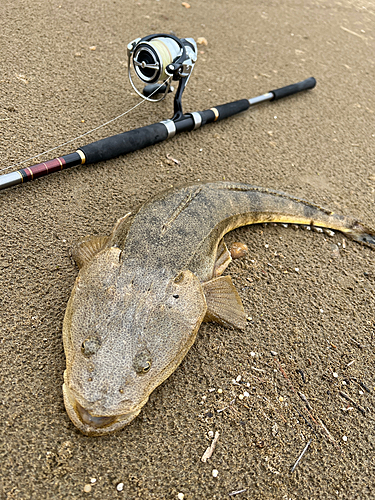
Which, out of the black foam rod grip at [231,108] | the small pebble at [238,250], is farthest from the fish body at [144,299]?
the black foam rod grip at [231,108]

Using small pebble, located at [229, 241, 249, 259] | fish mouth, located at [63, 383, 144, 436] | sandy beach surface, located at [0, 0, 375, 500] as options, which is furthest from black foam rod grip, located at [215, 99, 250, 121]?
fish mouth, located at [63, 383, 144, 436]

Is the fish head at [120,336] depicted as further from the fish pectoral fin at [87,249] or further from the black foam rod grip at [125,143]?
the black foam rod grip at [125,143]

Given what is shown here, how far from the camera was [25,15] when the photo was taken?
4852mm

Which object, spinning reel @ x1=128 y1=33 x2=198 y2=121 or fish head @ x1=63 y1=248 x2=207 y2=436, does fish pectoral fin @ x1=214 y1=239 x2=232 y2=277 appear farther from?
spinning reel @ x1=128 y1=33 x2=198 y2=121

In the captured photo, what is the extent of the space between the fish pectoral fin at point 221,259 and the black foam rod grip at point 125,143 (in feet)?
4.10

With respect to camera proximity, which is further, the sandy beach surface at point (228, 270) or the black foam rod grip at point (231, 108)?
the black foam rod grip at point (231, 108)

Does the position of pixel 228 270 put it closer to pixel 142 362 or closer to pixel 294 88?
pixel 142 362

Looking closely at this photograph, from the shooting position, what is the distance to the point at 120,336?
7.20 feet

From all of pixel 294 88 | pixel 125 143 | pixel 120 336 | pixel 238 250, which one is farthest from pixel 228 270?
pixel 294 88

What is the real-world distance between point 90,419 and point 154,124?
2.72 m

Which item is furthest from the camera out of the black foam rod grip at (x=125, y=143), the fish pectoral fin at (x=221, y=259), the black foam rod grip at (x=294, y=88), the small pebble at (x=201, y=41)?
the small pebble at (x=201, y=41)

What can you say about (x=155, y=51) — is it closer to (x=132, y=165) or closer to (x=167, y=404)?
(x=132, y=165)

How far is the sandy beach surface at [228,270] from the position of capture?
222 cm

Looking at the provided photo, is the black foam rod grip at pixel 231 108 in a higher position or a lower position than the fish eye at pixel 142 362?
higher
